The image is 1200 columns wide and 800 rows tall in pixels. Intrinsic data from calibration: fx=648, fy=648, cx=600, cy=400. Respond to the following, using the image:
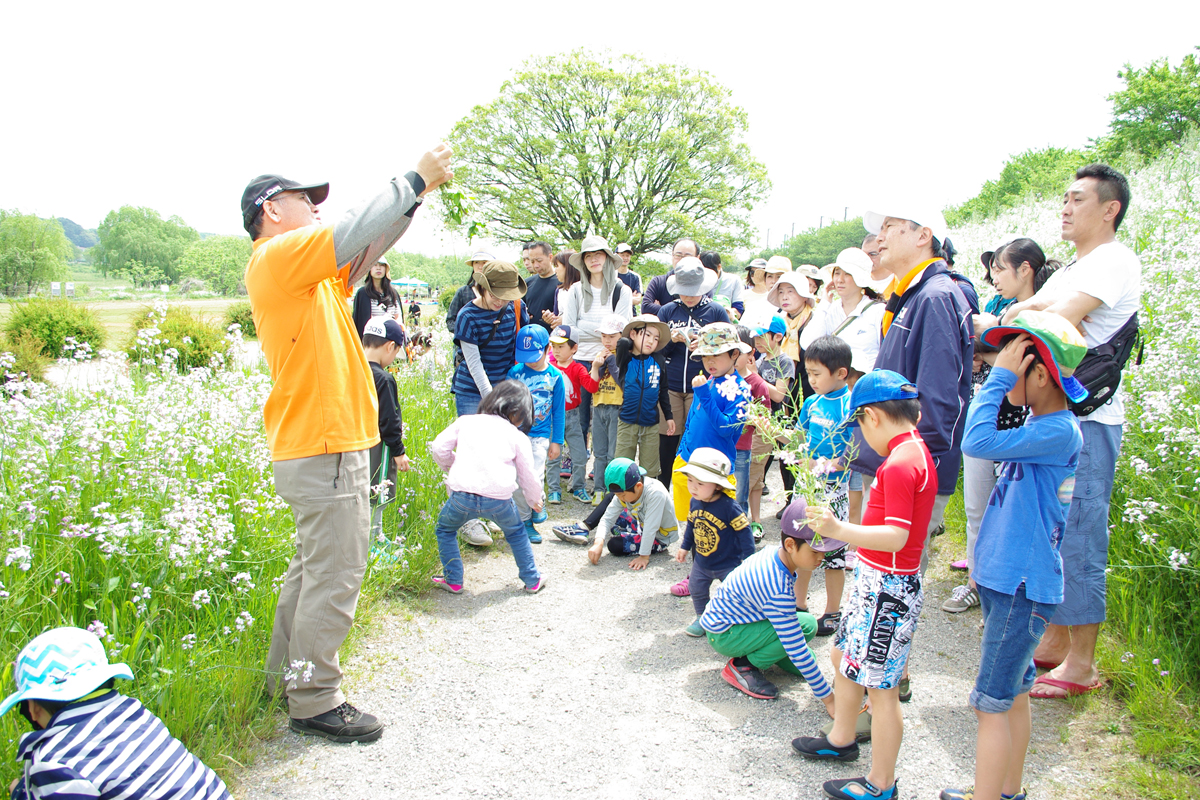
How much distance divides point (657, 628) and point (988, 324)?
2584 mm

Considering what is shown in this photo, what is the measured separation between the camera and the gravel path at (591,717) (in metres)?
2.65

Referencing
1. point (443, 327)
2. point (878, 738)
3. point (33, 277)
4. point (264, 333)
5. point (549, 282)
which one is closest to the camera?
point (878, 738)

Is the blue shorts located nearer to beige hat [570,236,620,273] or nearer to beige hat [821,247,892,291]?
beige hat [821,247,892,291]

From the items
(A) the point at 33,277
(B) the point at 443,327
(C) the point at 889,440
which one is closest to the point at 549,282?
(B) the point at 443,327

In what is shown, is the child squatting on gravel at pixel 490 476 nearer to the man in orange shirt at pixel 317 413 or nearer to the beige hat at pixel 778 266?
the man in orange shirt at pixel 317 413

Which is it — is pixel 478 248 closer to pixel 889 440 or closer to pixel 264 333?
pixel 264 333

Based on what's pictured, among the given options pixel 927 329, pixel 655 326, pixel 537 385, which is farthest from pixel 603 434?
pixel 927 329

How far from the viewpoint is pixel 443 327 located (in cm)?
890

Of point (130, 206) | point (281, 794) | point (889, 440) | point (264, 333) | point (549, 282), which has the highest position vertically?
point (130, 206)

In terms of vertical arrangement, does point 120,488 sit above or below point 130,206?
below

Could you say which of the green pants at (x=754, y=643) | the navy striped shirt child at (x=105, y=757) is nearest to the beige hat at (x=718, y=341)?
the green pants at (x=754, y=643)

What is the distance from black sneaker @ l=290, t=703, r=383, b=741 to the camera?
2871 mm

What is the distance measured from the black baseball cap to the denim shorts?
3.17m

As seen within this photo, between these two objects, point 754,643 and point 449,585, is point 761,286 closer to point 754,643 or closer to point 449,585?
point 449,585
